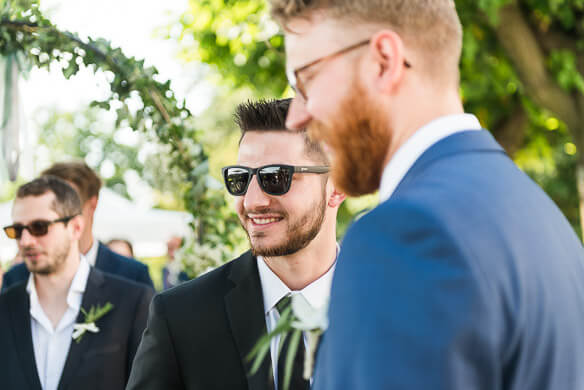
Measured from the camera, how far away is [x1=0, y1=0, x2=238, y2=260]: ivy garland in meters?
3.61

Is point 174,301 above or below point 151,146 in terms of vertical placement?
below

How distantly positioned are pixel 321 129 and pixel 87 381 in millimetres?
2950

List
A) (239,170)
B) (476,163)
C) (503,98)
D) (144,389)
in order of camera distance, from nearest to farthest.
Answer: (476,163) < (144,389) < (239,170) < (503,98)

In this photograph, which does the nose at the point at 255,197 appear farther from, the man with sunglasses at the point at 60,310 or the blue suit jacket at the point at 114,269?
the blue suit jacket at the point at 114,269

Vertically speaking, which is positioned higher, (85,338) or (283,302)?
(283,302)

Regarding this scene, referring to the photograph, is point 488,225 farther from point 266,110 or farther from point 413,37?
point 266,110

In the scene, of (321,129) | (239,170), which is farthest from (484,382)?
(239,170)

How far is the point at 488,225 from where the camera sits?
105 centimetres

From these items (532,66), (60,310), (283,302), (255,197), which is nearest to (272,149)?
(255,197)

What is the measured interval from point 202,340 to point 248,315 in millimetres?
203

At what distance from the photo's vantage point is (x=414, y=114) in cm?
124

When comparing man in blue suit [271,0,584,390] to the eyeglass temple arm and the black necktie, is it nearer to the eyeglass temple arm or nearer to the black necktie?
the black necktie

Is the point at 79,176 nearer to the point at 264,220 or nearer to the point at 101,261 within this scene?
the point at 101,261

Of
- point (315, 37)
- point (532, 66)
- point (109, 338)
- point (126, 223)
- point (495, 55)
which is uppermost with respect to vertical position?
point (495, 55)
